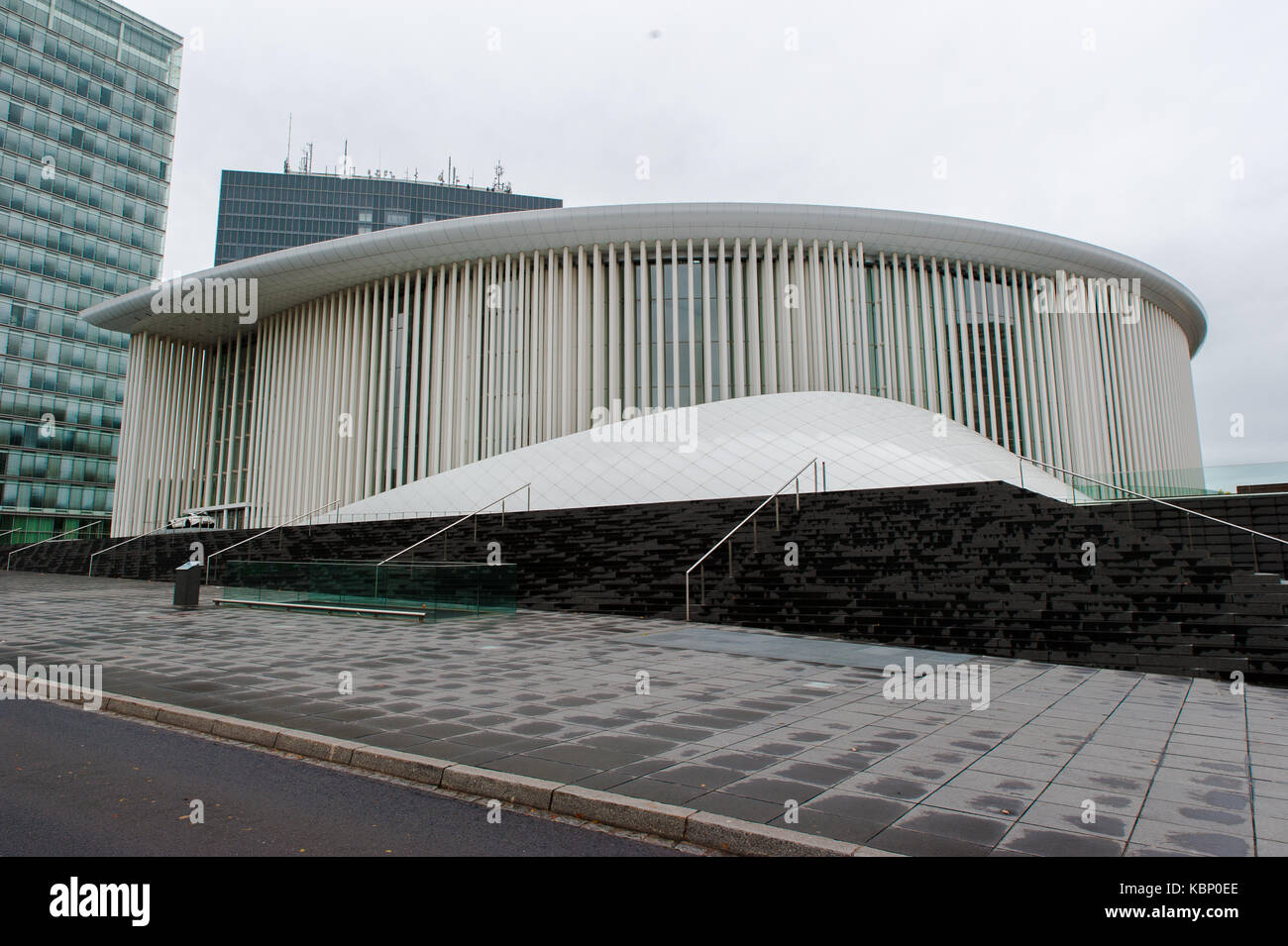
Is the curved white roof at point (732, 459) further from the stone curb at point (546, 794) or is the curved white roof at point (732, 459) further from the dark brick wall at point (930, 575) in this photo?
the stone curb at point (546, 794)

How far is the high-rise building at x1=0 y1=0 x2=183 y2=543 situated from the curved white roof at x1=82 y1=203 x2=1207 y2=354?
4152 centimetres

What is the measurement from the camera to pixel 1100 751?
19.2 feet

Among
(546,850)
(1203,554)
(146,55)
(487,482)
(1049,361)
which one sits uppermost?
(146,55)

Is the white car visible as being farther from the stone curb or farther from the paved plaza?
the stone curb

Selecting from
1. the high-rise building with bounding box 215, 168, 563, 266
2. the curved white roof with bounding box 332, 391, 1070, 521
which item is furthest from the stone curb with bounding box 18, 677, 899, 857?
the high-rise building with bounding box 215, 168, 563, 266

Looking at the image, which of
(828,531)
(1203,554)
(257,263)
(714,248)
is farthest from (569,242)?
(1203,554)

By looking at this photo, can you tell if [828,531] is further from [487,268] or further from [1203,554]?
[487,268]

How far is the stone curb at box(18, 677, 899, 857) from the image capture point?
4.10m

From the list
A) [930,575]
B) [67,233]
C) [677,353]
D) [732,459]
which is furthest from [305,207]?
[930,575]

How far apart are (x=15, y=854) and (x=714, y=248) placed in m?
32.3

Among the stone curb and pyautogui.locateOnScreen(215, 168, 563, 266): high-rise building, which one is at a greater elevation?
pyautogui.locateOnScreen(215, 168, 563, 266): high-rise building

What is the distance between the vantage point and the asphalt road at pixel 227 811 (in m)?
4.09

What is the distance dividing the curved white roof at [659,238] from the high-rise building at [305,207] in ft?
251

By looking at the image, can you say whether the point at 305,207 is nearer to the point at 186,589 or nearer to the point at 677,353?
the point at 677,353
